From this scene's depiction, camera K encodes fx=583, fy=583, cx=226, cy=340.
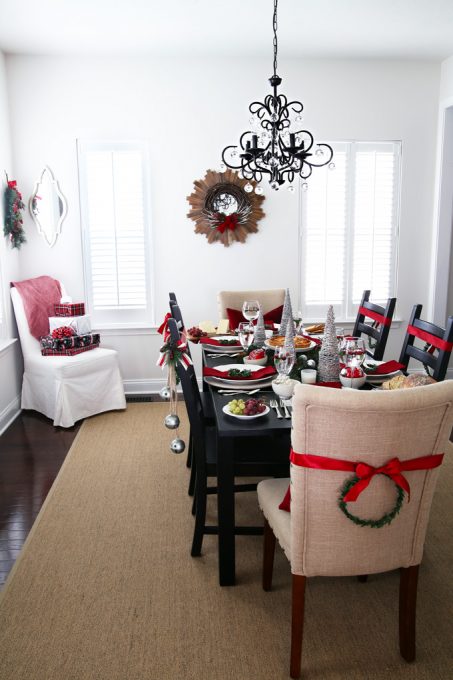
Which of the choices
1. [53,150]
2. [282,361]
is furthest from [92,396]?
[282,361]

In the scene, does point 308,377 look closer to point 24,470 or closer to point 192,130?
point 24,470

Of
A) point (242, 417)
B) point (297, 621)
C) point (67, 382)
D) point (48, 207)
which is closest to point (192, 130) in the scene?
point (48, 207)

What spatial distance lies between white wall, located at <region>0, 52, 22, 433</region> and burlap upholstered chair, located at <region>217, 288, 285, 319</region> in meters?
1.65

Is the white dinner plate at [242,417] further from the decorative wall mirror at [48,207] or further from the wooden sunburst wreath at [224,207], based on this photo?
the decorative wall mirror at [48,207]

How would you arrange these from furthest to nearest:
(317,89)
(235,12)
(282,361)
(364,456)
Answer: (317,89) < (235,12) < (282,361) < (364,456)

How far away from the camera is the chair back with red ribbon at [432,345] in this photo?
270 cm

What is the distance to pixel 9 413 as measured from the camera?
4.48 m

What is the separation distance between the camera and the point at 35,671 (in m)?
1.94

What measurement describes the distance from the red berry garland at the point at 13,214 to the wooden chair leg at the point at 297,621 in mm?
3636

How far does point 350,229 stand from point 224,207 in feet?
3.69

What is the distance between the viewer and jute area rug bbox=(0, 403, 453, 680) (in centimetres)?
196

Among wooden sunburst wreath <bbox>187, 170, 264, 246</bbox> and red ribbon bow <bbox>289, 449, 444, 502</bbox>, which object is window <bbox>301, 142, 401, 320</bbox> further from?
red ribbon bow <bbox>289, 449, 444, 502</bbox>

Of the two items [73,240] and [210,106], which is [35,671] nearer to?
[73,240]

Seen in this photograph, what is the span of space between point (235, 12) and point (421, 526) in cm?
344
